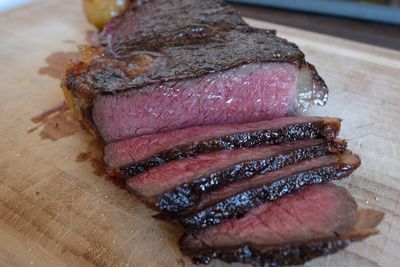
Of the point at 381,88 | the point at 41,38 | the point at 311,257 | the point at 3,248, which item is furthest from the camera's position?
the point at 41,38

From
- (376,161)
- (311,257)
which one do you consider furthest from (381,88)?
(311,257)

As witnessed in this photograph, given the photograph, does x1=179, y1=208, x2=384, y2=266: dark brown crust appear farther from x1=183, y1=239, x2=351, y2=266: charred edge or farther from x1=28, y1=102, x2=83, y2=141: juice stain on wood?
x1=28, y1=102, x2=83, y2=141: juice stain on wood

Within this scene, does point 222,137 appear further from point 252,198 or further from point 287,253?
point 287,253

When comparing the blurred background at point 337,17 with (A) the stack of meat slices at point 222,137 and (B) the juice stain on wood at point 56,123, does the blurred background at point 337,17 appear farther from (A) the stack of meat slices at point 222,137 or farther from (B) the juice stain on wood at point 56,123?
(B) the juice stain on wood at point 56,123

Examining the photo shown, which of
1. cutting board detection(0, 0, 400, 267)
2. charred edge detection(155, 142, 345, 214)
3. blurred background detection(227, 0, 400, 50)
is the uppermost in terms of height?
blurred background detection(227, 0, 400, 50)

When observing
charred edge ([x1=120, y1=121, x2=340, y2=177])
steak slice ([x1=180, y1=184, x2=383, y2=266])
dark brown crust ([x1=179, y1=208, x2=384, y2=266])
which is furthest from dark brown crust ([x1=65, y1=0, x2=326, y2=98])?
dark brown crust ([x1=179, y1=208, x2=384, y2=266])

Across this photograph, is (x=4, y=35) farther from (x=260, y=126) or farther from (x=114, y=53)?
(x=260, y=126)
